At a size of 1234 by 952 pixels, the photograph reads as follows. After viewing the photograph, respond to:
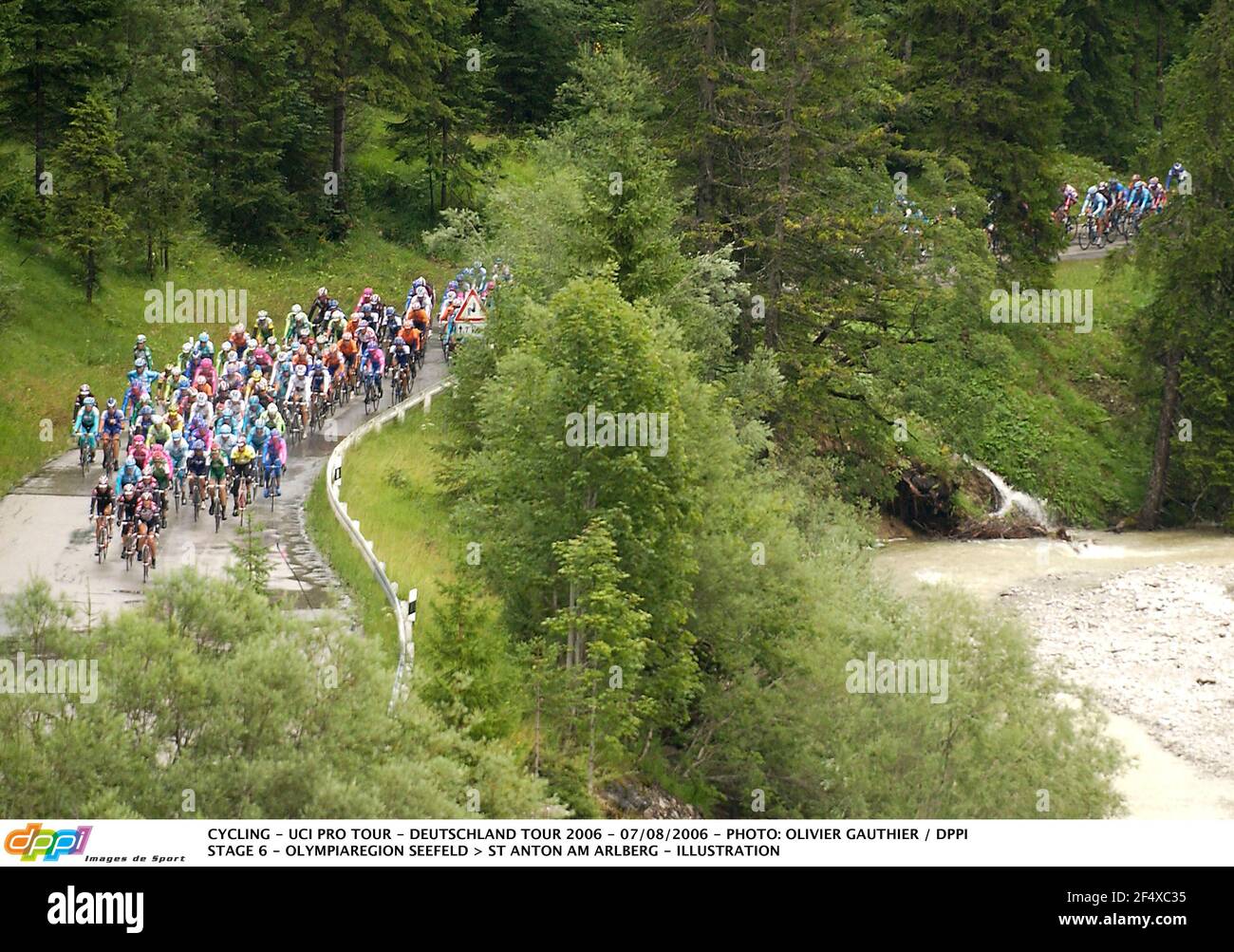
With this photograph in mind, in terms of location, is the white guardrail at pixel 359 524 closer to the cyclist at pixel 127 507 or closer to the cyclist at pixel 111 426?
the cyclist at pixel 127 507

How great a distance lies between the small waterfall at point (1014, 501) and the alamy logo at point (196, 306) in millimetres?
20585

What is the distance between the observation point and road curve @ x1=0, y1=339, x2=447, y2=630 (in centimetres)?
2852

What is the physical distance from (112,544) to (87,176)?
56.3 ft

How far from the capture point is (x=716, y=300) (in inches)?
1507

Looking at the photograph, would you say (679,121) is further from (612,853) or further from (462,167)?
(612,853)

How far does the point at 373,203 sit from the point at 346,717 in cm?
4286

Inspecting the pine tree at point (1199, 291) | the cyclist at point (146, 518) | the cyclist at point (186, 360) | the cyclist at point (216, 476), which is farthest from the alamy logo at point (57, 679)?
the pine tree at point (1199, 291)

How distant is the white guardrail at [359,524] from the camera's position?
79.0ft

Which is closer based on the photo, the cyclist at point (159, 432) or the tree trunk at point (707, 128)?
the cyclist at point (159, 432)

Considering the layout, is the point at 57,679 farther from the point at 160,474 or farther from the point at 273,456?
the point at 273,456

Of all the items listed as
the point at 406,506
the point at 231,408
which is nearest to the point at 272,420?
the point at 231,408

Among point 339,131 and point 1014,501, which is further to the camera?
point 339,131

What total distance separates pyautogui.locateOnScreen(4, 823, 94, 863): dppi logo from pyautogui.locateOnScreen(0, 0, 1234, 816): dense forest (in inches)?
25.7

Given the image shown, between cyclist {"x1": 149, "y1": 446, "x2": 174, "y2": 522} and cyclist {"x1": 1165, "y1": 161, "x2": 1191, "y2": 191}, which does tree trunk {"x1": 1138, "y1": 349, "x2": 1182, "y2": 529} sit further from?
cyclist {"x1": 149, "y1": 446, "x2": 174, "y2": 522}
